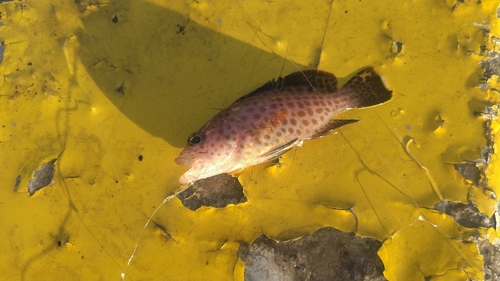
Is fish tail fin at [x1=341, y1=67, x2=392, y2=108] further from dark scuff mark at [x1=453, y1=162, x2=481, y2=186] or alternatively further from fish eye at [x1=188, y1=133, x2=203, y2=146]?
→ fish eye at [x1=188, y1=133, x2=203, y2=146]

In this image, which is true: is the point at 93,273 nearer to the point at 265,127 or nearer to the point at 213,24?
the point at 265,127

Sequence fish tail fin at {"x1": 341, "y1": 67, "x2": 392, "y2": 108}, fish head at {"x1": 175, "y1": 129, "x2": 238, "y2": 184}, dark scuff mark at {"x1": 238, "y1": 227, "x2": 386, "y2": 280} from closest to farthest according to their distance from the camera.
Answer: fish head at {"x1": 175, "y1": 129, "x2": 238, "y2": 184}, dark scuff mark at {"x1": 238, "y1": 227, "x2": 386, "y2": 280}, fish tail fin at {"x1": 341, "y1": 67, "x2": 392, "y2": 108}

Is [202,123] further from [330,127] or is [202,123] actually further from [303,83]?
[330,127]

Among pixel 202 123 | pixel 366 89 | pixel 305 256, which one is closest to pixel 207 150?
pixel 202 123

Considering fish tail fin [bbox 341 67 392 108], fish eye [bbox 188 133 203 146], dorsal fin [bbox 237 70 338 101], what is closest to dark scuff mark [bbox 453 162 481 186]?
fish tail fin [bbox 341 67 392 108]

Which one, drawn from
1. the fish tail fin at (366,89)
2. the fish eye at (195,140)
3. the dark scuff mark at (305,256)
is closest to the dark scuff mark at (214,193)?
the dark scuff mark at (305,256)

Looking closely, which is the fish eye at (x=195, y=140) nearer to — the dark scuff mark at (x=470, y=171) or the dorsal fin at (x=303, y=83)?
the dorsal fin at (x=303, y=83)

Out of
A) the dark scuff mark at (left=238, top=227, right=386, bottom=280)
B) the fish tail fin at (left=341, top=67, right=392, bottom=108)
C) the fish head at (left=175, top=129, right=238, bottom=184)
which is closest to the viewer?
the fish head at (left=175, top=129, right=238, bottom=184)

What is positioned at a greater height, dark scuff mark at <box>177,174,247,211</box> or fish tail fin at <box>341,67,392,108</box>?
fish tail fin at <box>341,67,392,108</box>
